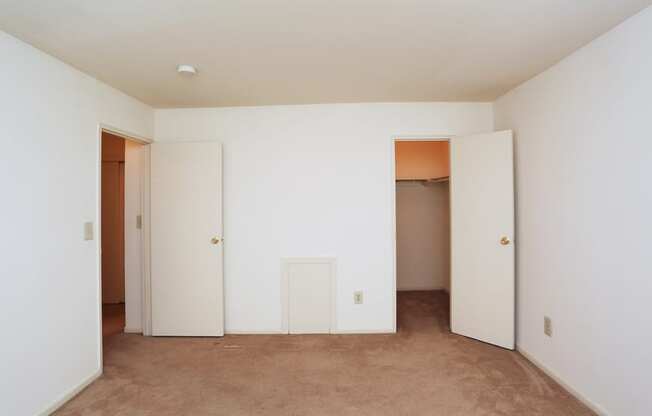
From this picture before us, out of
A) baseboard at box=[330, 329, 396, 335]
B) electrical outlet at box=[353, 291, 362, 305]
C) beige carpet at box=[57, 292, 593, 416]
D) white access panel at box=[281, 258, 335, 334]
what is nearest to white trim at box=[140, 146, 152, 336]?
beige carpet at box=[57, 292, 593, 416]

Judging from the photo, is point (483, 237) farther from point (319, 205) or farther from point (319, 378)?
point (319, 378)

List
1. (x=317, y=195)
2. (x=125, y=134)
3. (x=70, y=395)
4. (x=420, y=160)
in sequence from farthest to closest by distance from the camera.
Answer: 1. (x=420, y=160)
2. (x=317, y=195)
3. (x=125, y=134)
4. (x=70, y=395)

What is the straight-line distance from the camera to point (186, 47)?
206 centimetres

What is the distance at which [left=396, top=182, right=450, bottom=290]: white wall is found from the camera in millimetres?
4922

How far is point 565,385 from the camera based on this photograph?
2.28 meters

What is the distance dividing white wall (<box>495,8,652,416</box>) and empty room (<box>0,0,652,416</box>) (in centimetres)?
1

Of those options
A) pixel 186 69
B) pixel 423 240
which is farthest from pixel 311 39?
pixel 423 240

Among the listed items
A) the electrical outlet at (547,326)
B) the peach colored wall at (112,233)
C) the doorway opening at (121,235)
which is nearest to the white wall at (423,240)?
the electrical outlet at (547,326)

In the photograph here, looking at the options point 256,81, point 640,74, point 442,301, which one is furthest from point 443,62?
point 442,301

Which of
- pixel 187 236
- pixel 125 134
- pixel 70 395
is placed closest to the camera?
pixel 70 395

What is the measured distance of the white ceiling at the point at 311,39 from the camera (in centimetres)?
166

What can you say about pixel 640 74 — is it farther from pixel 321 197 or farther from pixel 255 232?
pixel 255 232

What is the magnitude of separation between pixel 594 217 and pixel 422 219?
9.54 feet

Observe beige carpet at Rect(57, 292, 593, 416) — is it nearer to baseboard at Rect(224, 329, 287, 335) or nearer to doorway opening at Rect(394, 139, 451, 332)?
baseboard at Rect(224, 329, 287, 335)
